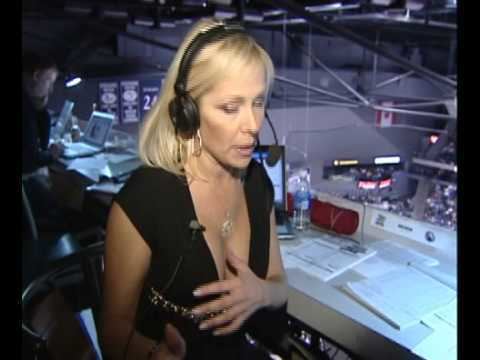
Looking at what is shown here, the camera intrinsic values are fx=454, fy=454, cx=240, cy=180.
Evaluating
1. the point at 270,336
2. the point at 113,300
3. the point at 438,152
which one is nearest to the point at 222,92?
the point at 113,300

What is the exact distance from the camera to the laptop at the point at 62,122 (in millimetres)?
3752

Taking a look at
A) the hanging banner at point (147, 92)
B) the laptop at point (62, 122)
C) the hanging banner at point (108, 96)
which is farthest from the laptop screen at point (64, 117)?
the hanging banner at point (147, 92)

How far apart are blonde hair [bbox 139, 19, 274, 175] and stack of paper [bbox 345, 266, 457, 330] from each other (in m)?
0.66

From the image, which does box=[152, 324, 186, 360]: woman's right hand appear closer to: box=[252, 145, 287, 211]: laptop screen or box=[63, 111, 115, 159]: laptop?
box=[252, 145, 287, 211]: laptop screen

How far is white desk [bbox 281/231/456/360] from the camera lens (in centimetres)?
115

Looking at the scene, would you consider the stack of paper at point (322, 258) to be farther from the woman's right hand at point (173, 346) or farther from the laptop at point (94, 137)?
the laptop at point (94, 137)

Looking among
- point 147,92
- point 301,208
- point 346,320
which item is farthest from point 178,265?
point 147,92

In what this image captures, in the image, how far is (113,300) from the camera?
94 centimetres

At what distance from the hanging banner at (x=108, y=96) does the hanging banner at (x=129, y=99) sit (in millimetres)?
67

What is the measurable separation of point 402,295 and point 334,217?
0.54 metres
